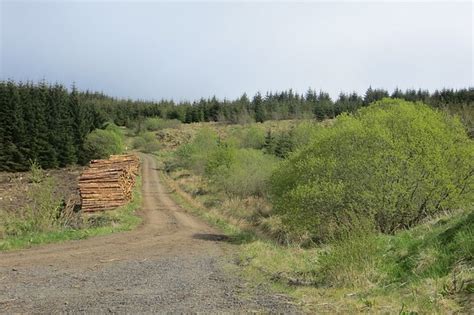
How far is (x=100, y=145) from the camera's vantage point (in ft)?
185

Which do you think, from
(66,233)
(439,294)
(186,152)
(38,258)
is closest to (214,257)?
(38,258)

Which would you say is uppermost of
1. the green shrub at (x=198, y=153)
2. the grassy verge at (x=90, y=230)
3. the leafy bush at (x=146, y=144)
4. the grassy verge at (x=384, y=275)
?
the leafy bush at (x=146, y=144)

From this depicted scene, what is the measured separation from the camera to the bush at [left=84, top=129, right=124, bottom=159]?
5522 centimetres

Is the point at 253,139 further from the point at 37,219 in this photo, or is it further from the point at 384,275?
the point at 384,275

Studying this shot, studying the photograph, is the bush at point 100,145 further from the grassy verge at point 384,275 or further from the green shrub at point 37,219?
the grassy verge at point 384,275

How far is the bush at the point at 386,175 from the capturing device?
1839 centimetres

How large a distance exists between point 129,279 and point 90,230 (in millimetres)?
8839

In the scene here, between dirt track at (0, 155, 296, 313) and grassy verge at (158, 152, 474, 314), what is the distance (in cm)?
73

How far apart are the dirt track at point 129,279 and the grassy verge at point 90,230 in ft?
2.36

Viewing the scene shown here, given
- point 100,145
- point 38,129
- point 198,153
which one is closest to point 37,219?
point 38,129

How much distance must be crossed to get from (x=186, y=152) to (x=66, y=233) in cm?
4709

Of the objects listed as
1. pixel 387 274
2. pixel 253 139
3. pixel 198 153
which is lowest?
pixel 387 274

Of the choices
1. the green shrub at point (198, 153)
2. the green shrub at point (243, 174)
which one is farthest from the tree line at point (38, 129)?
the green shrub at point (243, 174)

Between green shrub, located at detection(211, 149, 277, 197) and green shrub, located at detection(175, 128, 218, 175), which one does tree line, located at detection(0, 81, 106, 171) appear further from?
green shrub, located at detection(211, 149, 277, 197)
